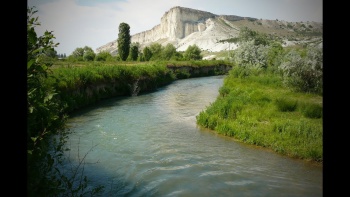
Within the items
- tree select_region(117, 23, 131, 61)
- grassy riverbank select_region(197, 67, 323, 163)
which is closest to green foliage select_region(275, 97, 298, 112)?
grassy riverbank select_region(197, 67, 323, 163)

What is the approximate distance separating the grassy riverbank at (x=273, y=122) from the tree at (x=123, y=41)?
51.1 metres

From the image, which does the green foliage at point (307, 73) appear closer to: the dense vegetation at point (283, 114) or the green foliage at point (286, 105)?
the dense vegetation at point (283, 114)

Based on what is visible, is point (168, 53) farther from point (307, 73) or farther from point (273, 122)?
point (273, 122)

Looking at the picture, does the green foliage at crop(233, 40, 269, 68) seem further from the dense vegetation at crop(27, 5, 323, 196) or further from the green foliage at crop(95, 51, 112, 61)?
the green foliage at crop(95, 51, 112, 61)

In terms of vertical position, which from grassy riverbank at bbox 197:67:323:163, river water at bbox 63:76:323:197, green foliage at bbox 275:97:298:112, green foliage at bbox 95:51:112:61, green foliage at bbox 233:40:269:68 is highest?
green foliage at bbox 95:51:112:61

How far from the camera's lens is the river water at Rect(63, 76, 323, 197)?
26.0 feet

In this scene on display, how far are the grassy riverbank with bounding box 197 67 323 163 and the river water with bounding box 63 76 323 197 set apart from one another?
456 millimetres

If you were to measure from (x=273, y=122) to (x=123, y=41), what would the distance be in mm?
57267

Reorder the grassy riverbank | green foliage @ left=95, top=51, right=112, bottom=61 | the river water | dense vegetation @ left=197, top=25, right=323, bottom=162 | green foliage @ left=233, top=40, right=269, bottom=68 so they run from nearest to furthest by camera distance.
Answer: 1. the river water
2. the grassy riverbank
3. dense vegetation @ left=197, top=25, right=323, bottom=162
4. green foliage @ left=233, top=40, right=269, bottom=68
5. green foliage @ left=95, top=51, right=112, bottom=61

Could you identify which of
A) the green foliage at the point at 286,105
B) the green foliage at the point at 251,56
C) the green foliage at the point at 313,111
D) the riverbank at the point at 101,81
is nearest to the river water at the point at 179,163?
the riverbank at the point at 101,81

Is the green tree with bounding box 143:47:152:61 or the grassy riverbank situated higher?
the green tree with bounding box 143:47:152:61
